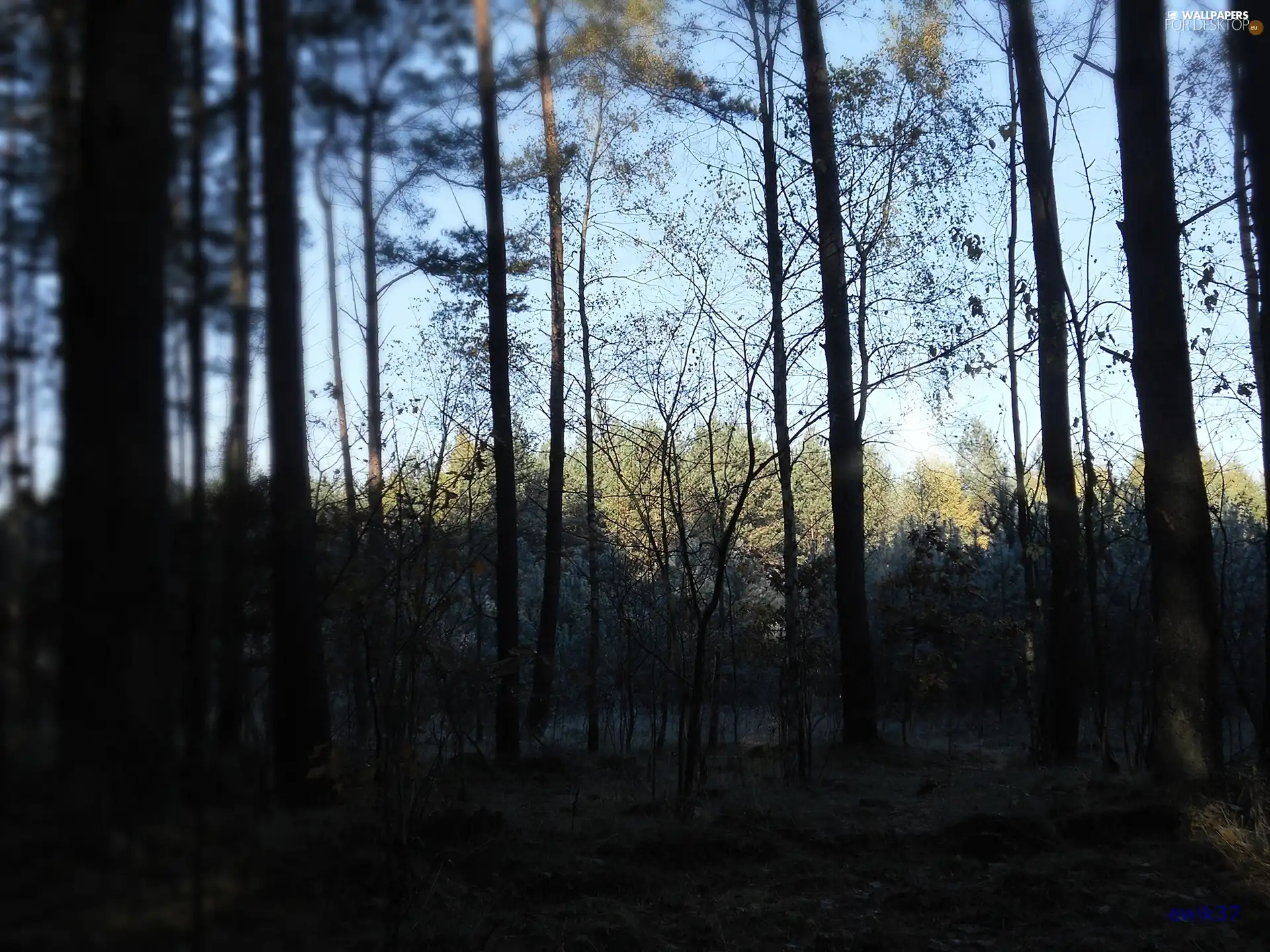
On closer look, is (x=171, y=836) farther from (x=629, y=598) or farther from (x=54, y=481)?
(x=629, y=598)

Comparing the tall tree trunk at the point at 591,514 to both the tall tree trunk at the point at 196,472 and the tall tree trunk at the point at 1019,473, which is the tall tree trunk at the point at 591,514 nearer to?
the tall tree trunk at the point at 1019,473

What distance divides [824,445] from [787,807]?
6.28 m

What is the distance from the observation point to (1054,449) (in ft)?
34.8

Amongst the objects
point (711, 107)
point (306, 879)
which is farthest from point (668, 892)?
point (711, 107)

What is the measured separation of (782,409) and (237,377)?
10.4 metres

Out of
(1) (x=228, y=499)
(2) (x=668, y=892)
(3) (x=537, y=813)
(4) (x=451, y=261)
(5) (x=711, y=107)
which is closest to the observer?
(1) (x=228, y=499)

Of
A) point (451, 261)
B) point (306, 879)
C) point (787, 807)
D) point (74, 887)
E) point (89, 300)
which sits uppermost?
point (451, 261)

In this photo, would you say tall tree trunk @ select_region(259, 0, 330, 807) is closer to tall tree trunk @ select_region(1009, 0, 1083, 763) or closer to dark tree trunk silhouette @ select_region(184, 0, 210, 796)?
dark tree trunk silhouette @ select_region(184, 0, 210, 796)

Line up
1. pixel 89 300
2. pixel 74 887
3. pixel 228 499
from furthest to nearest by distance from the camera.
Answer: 1. pixel 228 499
2. pixel 89 300
3. pixel 74 887

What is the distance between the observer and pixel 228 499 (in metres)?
1.38

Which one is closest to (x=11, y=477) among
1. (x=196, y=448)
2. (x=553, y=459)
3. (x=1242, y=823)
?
(x=196, y=448)

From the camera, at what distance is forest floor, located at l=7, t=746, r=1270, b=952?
4.56 meters

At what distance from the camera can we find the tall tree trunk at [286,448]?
1438mm

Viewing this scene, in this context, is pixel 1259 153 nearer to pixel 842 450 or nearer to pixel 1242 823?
pixel 1242 823
